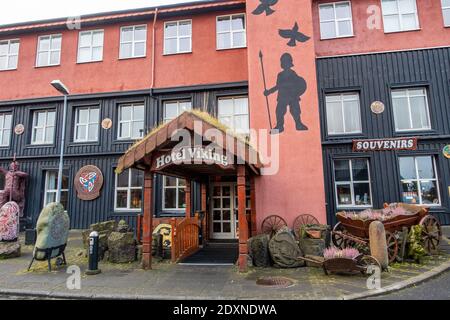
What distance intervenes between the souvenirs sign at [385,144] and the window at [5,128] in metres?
17.3

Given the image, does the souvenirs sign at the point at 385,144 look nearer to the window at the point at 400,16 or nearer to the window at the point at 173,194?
the window at the point at 400,16

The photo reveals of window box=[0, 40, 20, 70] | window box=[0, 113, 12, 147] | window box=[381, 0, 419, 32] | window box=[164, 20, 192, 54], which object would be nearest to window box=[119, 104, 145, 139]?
window box=[164, 20, 192, 54]

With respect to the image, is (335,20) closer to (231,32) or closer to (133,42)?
(231,32)

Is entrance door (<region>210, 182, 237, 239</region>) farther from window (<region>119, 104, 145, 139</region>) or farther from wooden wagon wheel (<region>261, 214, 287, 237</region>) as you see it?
window (<region>119, 104, 145, 139</region>)

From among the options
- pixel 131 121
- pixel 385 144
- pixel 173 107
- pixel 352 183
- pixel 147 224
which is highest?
pixel 173 107

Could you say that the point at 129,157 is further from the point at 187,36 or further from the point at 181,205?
the point at 187,36

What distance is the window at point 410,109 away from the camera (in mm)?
13023

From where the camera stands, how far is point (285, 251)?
8.46 meters

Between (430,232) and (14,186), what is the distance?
17123 millimetres

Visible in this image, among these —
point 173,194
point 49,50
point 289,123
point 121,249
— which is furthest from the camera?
point 49,50

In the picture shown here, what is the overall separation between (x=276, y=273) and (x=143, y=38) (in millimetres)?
13220

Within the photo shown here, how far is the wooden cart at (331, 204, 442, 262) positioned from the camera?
8258 millimetres

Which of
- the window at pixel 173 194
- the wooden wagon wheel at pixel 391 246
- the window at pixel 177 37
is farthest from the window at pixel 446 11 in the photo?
the window at pixel 173 194

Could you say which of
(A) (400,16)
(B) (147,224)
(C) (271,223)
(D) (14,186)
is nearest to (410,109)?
(A) (400,16)
